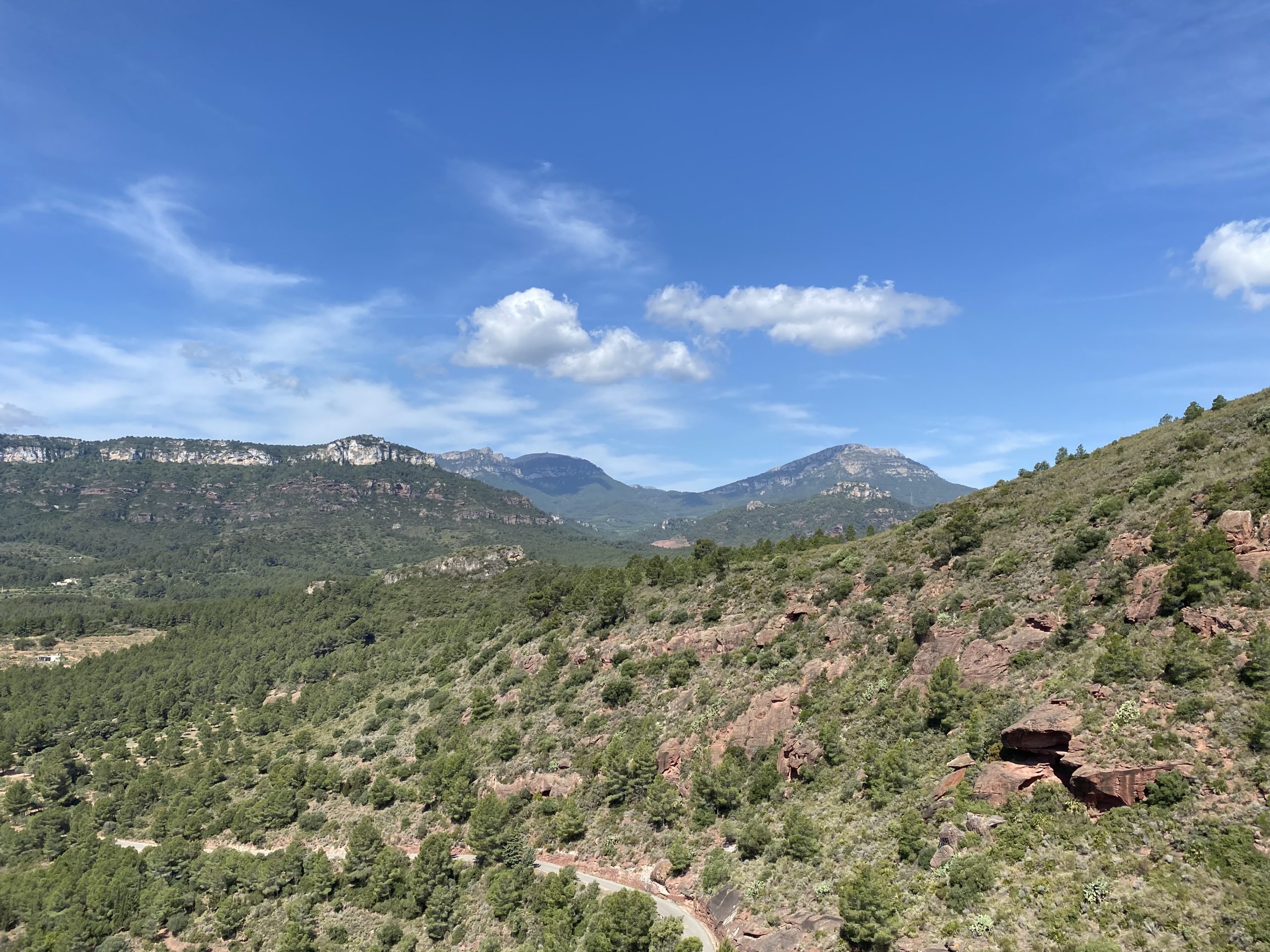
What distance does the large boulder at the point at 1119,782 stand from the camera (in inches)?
1050

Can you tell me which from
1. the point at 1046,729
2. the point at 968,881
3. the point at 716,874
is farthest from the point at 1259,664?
the point at 716,874

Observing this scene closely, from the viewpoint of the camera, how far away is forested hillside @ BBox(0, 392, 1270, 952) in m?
26.8

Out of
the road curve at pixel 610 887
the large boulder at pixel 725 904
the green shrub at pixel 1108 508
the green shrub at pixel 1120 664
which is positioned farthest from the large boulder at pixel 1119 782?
the green shrub at pixel 1108 508

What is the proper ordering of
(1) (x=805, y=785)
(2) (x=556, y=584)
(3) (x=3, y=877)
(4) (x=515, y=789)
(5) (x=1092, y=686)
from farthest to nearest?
1. (2) (x=556, y=584)
2. (3) (x=3, y=877)
3. (4) (x=515, y=789)
4. (1) (x=805, y=785)
5. (5) (x=1092, y=686)

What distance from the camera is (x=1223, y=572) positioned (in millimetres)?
34219

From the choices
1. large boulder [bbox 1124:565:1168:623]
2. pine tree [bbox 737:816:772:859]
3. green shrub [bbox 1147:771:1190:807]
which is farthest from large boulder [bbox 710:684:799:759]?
green shrub [bbox 1147:771:1190:807]

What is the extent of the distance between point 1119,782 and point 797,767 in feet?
79.1

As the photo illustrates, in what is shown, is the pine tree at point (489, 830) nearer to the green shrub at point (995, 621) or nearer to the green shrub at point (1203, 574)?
the green shrub at point (995, 621)

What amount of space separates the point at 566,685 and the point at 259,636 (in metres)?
123

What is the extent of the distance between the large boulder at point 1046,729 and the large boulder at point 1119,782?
284cm

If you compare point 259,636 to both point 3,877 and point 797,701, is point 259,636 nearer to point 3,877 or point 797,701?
point 3,877

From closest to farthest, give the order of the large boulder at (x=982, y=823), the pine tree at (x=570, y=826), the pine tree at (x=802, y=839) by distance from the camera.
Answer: the large boulder at (x=982, y=823) < the pine tree at (x=802, y=839) < the pine tree at (x=570, y=826)

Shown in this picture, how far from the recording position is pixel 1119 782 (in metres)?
27.1

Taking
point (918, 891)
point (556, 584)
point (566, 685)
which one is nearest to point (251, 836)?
point (566, 685)
